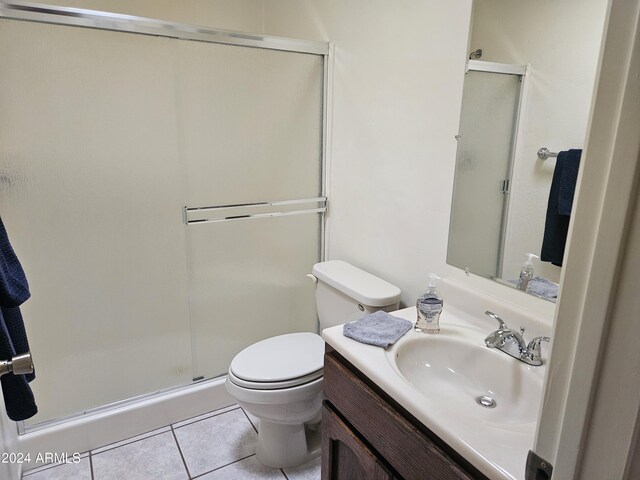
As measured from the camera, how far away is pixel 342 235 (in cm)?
214

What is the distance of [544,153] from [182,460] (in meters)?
1.83

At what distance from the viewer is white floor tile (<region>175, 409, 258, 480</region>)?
182 cm

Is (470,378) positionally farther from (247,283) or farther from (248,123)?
(248,123)

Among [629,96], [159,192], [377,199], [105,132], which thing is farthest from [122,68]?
[629,96]

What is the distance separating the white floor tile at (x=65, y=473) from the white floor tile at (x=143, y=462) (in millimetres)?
34

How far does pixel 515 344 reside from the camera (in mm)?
1147

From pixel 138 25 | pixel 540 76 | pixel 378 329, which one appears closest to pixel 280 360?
pixel 378 329

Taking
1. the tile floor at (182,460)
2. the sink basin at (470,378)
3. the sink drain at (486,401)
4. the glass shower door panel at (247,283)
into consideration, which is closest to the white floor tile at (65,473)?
the tile floor at (182,460)

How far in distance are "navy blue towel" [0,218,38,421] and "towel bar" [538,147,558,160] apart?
4.79ft

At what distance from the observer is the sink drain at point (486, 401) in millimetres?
1107

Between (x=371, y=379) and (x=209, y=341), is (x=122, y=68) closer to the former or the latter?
(x=209, y=341)

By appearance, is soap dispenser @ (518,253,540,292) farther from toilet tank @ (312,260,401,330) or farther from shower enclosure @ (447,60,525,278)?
toilet tank @ (312,260,401,330)

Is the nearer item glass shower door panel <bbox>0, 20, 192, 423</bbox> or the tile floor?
glass shower door panel <bbox>0, 20, 192, 423</bbox>

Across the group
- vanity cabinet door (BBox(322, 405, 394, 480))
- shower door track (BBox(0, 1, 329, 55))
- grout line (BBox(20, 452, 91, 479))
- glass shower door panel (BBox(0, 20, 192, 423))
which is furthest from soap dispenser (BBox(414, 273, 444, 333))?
grout line (BBox(20, 452, 91, 479))
